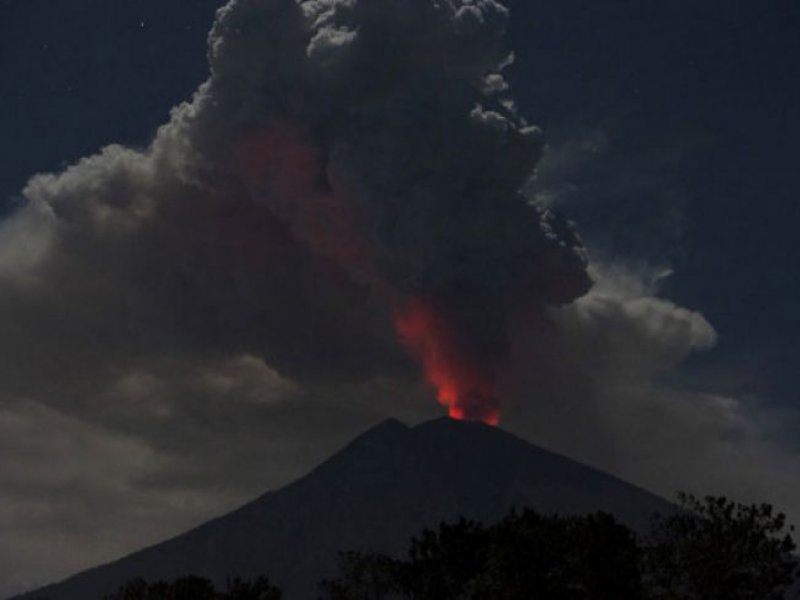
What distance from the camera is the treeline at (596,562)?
5816cm

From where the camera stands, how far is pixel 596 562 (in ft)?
206

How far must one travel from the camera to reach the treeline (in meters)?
58.2

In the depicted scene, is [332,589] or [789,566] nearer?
[789,566]

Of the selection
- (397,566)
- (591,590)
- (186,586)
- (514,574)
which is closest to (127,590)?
(186,586)

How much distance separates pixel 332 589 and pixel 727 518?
1719 inches

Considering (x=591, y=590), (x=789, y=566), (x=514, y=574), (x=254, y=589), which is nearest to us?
(x=789, y=566)

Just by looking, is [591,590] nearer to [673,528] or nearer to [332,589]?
[673,528]

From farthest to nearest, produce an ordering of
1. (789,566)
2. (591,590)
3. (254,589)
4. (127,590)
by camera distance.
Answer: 1. (127,590)
2. (254,589)
3. (591,590)
4. (789,566)

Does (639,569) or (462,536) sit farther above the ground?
(462,536)

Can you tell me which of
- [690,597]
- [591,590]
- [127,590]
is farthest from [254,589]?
[690,597]

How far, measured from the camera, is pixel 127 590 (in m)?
90.4

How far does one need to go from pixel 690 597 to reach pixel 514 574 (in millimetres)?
11124

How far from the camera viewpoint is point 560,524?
69.6 m

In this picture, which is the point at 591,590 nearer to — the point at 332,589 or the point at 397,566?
the point at 397,566
